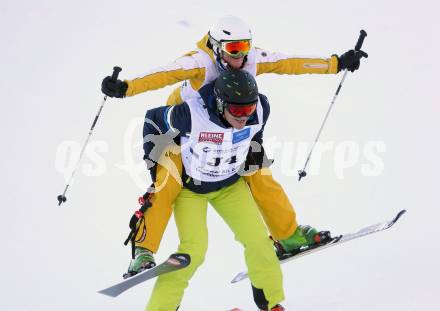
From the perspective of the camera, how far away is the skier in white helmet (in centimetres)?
445

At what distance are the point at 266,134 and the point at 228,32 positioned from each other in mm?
2875

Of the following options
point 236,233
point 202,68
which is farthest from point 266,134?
point 202,68

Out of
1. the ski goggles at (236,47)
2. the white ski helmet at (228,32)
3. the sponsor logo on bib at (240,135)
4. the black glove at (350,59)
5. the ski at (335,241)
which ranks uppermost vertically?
the white ski helmet at (228,32)

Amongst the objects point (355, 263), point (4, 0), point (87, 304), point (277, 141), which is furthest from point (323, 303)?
point (4, 0)

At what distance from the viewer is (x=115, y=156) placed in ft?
22.9

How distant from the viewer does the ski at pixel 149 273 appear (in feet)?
13.9

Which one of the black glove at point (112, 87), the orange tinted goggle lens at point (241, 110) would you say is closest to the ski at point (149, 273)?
Answer: the orange tinted goggle lens at point (241, 110)

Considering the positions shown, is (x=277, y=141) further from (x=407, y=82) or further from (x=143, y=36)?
(x=143, y=36)

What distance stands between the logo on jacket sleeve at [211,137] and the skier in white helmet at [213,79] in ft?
0.88

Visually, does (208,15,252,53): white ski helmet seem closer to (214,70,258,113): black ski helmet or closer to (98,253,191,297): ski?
(214,70,258,113): black ski helmet

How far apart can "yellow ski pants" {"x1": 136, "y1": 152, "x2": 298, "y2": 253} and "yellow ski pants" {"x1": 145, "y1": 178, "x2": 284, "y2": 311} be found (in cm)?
8

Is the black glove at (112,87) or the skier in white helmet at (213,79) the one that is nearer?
the black glove at (112,87)

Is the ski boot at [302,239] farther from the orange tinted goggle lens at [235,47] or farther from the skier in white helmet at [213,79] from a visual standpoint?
the orange tinted goggle lens at [235,47]

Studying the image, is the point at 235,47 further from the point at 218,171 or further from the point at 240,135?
the point at 218,171
